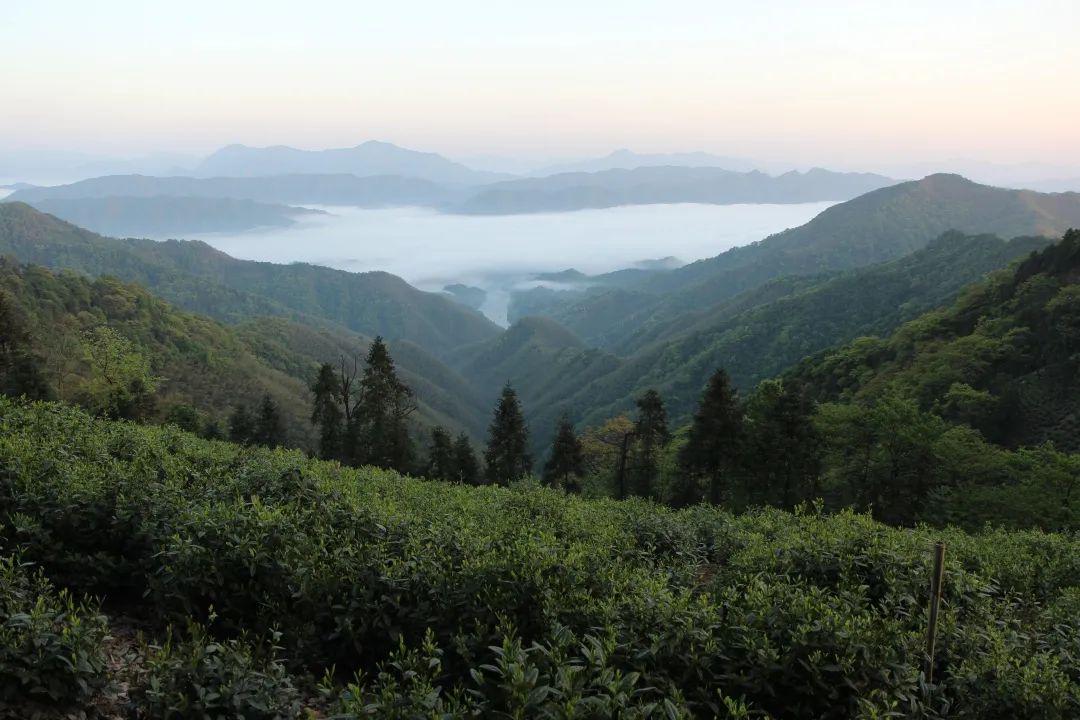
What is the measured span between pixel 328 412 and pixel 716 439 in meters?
26.4

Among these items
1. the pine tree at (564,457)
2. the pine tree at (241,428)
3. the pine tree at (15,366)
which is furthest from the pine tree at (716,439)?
the pine tree at (15,366)

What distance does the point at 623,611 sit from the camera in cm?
648

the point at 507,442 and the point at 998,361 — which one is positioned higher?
the point at 998,361

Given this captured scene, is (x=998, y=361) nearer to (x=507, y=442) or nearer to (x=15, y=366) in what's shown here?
(x=507, y=442)

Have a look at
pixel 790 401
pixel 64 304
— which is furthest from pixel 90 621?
pixel 64 304

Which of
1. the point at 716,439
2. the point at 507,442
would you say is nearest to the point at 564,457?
the point at 507,442

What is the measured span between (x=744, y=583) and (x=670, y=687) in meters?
3.08

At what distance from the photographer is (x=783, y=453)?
34.3 m

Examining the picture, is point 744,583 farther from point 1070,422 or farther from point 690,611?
point 1070,422

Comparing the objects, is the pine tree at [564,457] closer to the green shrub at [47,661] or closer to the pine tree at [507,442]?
the pine tree at [507,442]

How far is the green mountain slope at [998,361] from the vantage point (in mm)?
46562

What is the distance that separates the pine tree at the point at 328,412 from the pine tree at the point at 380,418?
1.65 metres

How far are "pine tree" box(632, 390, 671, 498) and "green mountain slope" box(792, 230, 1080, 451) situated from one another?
21887 millimetres

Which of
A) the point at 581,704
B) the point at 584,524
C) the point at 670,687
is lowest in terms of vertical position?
the point at 584,524
